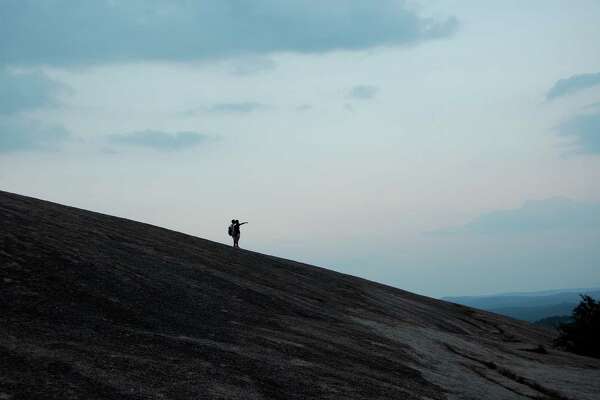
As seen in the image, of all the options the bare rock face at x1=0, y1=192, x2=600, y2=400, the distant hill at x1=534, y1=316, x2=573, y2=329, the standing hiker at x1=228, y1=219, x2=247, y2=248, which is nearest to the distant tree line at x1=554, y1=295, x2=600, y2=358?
the distant hill at x1=534, y1=316, x2=573, y2=329

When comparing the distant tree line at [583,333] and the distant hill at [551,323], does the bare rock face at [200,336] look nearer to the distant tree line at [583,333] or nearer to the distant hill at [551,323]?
the distant tree line at [583,333]

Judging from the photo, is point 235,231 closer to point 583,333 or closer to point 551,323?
point 583,333

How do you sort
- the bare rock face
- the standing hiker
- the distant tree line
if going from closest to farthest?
the bare rock face
the distant tree line
the standing hiker

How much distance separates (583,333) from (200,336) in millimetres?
29916

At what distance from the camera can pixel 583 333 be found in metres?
36.5

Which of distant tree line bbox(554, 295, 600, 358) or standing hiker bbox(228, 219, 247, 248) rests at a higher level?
standing hiker bbox(228, 219, 247, 248)

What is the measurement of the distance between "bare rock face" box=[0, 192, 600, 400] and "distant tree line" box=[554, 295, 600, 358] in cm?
446

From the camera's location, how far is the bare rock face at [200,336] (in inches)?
461

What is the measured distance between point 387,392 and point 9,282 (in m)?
10.4

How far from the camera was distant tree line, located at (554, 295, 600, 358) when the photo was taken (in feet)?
A: 118

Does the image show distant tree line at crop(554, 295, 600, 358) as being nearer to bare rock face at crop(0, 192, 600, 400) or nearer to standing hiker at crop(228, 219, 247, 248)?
bare rock face at crop(0, 192, 600, 400)

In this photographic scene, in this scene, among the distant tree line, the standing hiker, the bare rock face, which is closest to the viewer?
the bare rock face

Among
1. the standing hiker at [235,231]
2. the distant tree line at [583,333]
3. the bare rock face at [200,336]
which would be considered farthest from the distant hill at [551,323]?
the standing hiker at [235,231]

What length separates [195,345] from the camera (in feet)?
47.9
